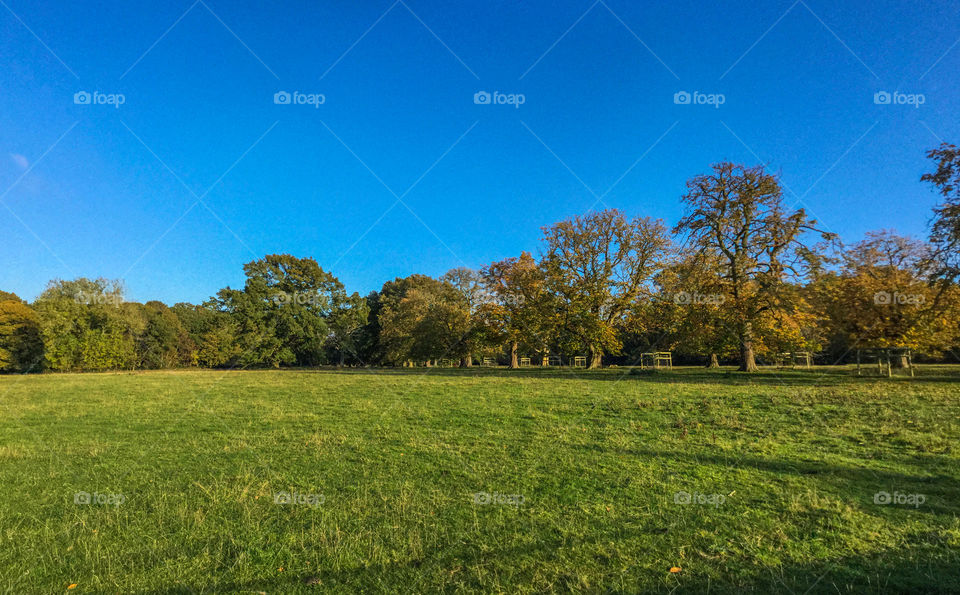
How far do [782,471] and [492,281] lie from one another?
38.3 metres

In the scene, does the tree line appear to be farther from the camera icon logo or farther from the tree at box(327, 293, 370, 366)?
the camera icon logo

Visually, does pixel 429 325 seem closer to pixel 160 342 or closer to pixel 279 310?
pixel 279 310

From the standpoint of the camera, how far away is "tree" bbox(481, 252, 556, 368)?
35781mm

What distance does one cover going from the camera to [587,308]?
111 feet

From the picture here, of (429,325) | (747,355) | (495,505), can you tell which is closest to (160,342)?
(429,325)

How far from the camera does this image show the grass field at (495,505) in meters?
3.52

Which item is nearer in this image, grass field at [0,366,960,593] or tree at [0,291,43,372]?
grass field at [0,366,960,593]

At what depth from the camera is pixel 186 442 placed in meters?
8.85

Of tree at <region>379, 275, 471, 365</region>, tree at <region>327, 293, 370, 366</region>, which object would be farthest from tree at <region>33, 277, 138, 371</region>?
tree at <region>379, 275, 471, 365</region>

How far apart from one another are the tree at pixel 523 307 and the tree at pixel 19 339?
58207mm

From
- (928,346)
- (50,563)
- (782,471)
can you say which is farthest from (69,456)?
(928,346)

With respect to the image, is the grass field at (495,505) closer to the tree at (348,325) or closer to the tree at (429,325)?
the tree at (429,325)

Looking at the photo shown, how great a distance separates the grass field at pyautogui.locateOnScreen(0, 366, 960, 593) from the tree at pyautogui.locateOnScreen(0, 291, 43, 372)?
62518 millimetres

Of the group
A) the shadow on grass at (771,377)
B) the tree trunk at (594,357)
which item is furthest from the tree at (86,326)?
the tree trunk at (594,357)
